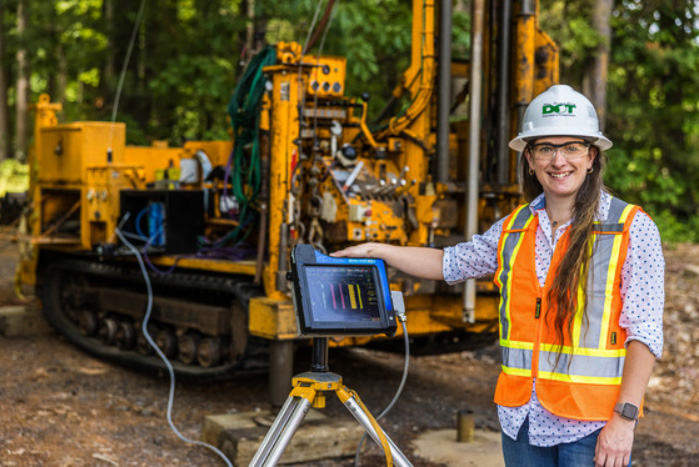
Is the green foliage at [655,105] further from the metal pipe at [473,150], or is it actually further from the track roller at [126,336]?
the track roller at [126,336]

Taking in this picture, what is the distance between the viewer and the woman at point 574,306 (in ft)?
9.38

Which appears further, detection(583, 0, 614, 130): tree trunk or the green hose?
detection(583, 0, 614, 130): tree trunk

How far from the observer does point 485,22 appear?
23.1 feet

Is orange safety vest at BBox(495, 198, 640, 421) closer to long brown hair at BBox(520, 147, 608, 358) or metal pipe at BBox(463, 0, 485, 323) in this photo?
long brown hair at BBox(520, 147, 608, 358)

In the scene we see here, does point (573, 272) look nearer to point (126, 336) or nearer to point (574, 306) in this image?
point (574, 306)

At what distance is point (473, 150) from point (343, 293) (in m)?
3.29

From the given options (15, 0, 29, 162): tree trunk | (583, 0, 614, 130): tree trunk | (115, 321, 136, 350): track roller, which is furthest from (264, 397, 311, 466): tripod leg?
(15, 0, 29, 162): tree trunk

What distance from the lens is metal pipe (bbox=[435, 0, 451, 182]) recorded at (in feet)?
21.4

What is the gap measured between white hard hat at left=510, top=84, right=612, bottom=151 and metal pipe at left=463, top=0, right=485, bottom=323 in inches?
131

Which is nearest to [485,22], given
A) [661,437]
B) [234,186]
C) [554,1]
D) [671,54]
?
[234,186]

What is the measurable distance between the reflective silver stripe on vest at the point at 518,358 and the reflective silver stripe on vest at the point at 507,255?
64 mm

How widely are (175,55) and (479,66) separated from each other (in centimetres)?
964

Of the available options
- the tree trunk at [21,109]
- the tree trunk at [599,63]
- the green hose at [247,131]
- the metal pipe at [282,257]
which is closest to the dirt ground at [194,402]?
the metal pipe at [282,257]

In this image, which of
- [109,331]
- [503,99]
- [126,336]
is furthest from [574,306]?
[109,331]
